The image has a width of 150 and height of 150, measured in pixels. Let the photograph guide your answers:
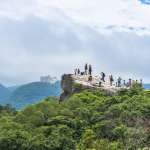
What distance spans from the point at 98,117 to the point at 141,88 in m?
22.5

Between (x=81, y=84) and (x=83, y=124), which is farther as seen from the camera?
(x=81, y=84)

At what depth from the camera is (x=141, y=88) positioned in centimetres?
12656

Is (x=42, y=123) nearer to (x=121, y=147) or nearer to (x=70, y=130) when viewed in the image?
(x=70, y=130)

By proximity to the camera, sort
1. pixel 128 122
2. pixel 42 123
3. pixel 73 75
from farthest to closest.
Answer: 1. pixel 73 75
2. pixel 42 123
3. pixel 128 122

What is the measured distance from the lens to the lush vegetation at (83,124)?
87375mm

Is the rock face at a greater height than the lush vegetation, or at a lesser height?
greater

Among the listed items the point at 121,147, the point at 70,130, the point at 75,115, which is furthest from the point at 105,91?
the point at 121,147

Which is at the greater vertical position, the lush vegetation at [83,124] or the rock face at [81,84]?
the rock face at [81,84]

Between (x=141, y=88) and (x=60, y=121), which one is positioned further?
(x=141, y=88)

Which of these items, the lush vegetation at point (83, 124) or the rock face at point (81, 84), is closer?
the lush vegetation at point (83, 124)

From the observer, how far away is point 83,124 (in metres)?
106

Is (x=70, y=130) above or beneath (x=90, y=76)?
beneath

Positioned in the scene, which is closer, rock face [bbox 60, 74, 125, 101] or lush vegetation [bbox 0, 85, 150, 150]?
lush vegetation [bbox 0, 85, 150, 150]

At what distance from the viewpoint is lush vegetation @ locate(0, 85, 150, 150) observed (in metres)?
87.4
